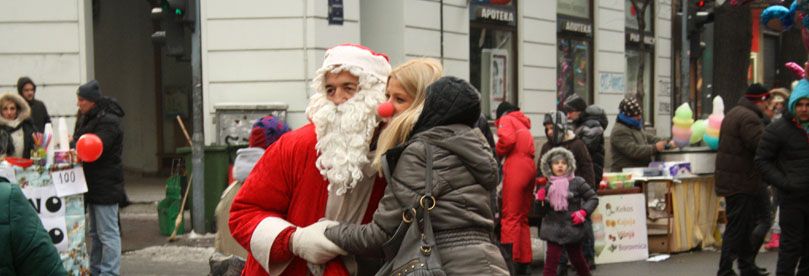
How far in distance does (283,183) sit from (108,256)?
5.60 m

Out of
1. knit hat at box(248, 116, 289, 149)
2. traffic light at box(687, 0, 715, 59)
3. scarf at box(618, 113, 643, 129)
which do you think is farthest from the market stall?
traffic light at box(687, 0, 715, 59)

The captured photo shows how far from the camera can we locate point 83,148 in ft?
27.8

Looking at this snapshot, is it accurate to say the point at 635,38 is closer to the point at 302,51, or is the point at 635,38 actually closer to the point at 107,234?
the point at 302,51

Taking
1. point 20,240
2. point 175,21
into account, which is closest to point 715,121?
point 175,21

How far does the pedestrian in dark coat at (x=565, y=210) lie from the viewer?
374 inches

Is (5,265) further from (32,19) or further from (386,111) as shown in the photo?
(32,19)

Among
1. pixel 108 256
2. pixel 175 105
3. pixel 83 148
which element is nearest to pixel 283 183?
pixel 83 148

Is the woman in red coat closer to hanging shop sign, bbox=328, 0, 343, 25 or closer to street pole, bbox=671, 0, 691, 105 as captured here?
hanging shop sign, bbox=328, 0, 343, 25

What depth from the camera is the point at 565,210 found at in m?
9.56

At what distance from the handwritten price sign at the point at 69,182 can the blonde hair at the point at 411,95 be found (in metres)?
5.03

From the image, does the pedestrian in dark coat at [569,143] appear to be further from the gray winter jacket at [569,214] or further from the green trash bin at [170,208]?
the green trash bin at [170,208]

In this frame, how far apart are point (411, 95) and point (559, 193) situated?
5.82m

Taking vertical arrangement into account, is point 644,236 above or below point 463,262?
below

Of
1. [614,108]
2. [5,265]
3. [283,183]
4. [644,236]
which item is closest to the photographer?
[5,265]
